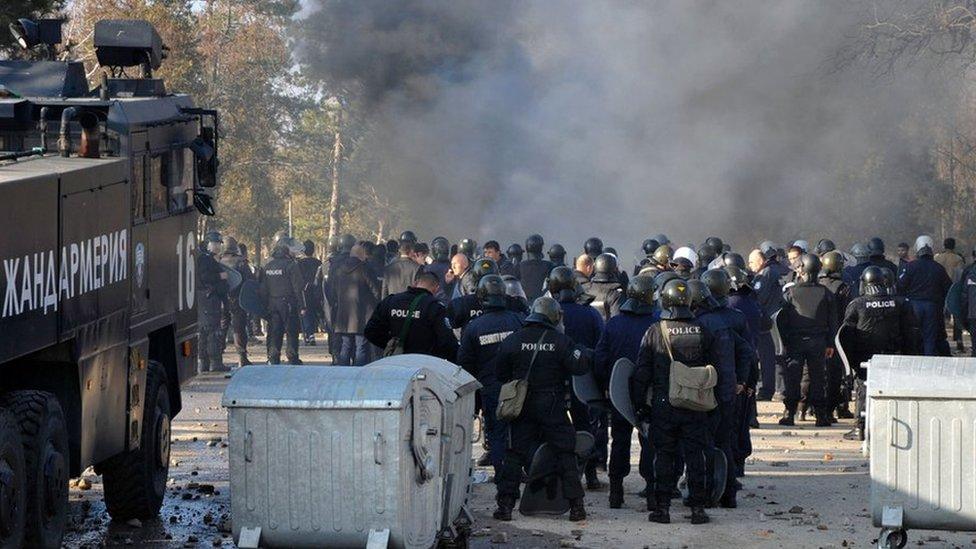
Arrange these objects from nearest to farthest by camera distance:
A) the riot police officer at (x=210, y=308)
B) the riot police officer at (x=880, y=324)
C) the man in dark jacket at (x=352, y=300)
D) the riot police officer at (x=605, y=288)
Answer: the riot police officer at (x=880, y=324)
the riot police officer at (x=605, y=288)
the man in dark jacket at (x=352, y=300)
the riot police officer at (x=210, y=308)

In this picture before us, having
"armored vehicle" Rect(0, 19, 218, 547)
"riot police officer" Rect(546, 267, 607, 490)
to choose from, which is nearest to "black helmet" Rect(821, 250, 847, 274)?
"riot police officer" Rect(546, 267, 607, 490)

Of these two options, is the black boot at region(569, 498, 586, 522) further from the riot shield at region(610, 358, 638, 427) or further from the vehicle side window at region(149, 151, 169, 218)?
the vehicle side window at region(149, 151, 169, 218)

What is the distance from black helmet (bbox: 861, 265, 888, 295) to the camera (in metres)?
14.6

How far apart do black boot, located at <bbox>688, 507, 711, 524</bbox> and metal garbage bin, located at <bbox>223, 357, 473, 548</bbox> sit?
9.37 ft

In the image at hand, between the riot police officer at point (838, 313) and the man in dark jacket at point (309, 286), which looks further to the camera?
the man in dark jacket at point (309, 286)

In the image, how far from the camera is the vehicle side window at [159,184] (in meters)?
10.7

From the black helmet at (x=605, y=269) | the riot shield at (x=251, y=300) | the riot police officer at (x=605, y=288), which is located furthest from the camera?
the riot shield at (x=251, y=300)

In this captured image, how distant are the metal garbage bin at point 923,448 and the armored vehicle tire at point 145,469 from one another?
4.50m

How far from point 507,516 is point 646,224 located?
29.5 m

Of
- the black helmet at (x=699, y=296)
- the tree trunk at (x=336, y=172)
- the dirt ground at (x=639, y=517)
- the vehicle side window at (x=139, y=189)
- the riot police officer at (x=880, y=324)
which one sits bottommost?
the dirt ground at (x=639, y=517)

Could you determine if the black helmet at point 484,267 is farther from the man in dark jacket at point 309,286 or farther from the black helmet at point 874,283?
the man in dark jacket at point 309,286

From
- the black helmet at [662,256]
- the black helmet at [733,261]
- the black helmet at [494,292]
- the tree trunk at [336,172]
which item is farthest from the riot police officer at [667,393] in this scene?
the tree trunk at [336,172]

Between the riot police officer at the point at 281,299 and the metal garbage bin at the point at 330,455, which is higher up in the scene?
the riot police officer at the point at 281,299

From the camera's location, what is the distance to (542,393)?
10773 millimetres
